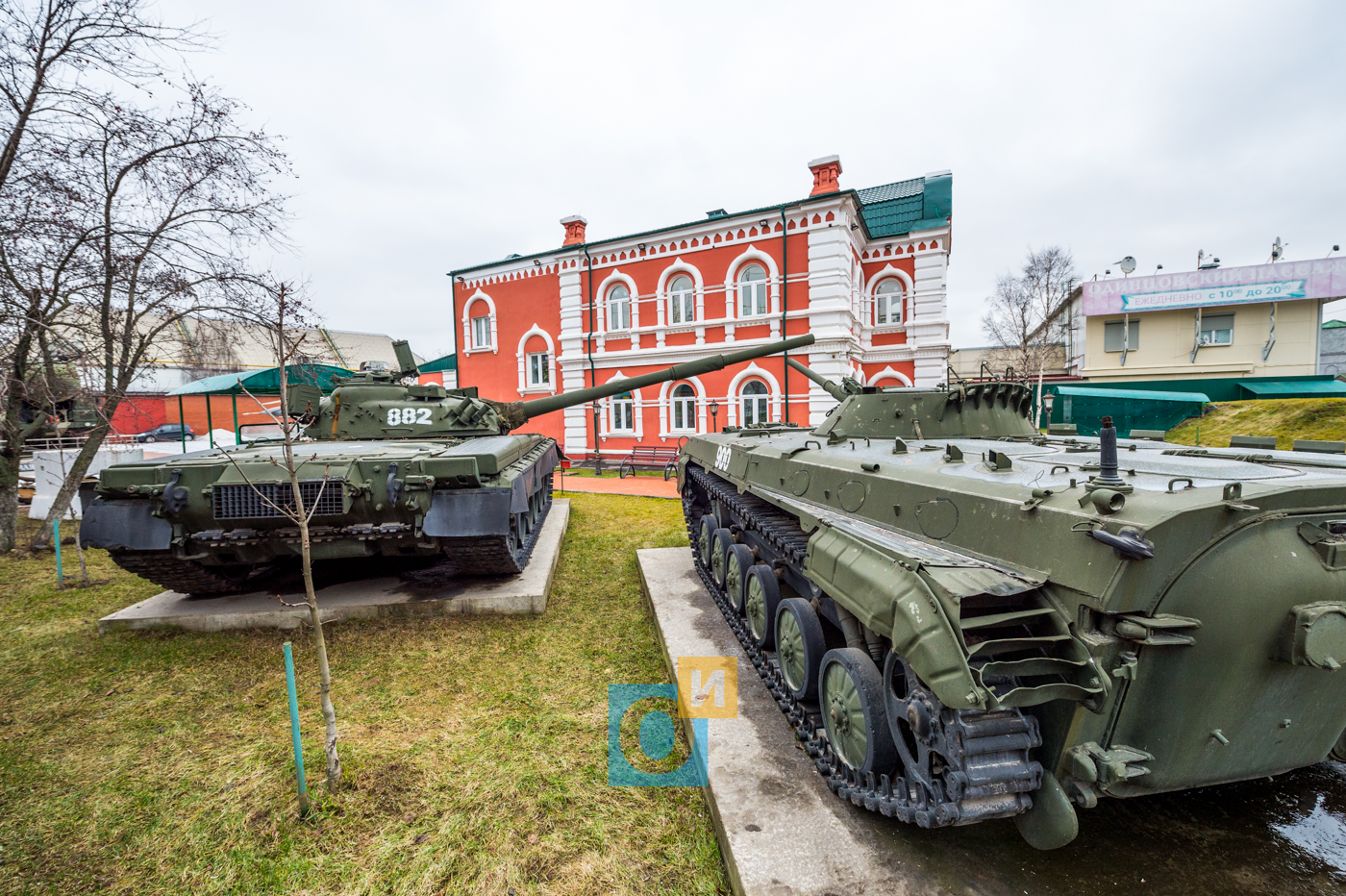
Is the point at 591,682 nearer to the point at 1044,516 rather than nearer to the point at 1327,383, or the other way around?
the point at 1044,516

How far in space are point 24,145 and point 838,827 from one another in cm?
1052

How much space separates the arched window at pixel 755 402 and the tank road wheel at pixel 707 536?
10.8 m

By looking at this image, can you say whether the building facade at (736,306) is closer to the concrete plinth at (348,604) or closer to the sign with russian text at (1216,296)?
the concrete plinth at (348,604)

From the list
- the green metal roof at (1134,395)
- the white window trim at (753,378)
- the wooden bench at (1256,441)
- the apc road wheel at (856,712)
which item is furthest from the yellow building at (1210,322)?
the apc road wheel at (856,712)

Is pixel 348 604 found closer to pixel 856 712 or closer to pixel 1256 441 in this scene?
pixel 856 712

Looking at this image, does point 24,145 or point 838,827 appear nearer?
point 838,827

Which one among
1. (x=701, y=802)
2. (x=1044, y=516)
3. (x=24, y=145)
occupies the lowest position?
(x=701, y=802)

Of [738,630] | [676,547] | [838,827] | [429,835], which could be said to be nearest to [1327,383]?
[676,547]

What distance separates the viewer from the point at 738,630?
5492 mm

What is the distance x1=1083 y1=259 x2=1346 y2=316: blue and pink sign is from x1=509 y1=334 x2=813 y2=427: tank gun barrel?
23541 millimetres

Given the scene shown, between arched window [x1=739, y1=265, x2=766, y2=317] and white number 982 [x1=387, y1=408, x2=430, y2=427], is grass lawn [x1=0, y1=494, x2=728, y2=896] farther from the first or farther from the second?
arched window [x1=739, y1=265, x2=766, y2=317]

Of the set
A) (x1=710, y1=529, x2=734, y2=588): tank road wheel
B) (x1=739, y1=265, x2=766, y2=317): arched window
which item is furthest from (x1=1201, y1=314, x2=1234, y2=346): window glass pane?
(x1=710, y1=529, x2=734, y2=588): tank road wheel

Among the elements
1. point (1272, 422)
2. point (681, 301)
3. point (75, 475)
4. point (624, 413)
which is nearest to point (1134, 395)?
point (1272, 422)

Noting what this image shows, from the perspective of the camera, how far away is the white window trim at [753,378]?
17.8 meters
